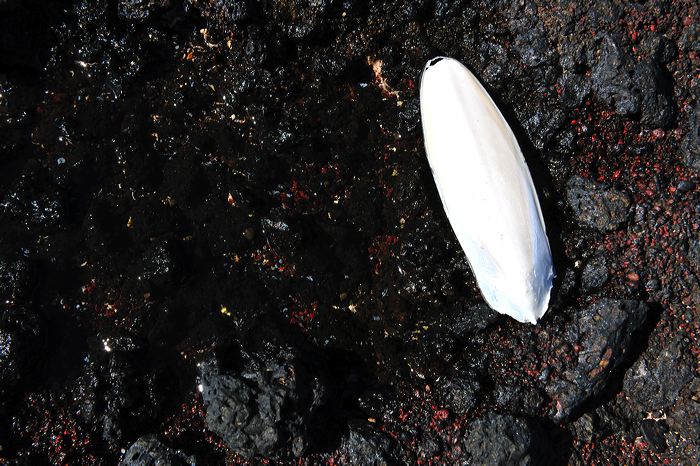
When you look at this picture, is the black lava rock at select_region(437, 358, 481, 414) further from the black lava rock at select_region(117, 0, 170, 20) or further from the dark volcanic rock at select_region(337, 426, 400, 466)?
the black lava rock at select_region(117, 0, 170, 20)

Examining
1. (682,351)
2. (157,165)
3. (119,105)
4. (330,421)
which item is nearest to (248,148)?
(157,165)

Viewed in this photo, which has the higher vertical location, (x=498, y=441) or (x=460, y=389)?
(x=460, y=389)

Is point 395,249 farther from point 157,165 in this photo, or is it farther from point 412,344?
point 157,165

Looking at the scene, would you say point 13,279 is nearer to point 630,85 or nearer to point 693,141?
point 630,85

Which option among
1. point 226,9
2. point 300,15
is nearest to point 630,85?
point 300,15

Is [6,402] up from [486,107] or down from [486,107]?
down

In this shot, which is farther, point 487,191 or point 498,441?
point 487,191

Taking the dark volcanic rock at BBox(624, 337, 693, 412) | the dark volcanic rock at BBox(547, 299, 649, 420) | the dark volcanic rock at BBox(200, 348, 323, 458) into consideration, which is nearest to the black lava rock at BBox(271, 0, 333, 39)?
the dark volcanic rock at BBox(200, 348, 323, 458)
